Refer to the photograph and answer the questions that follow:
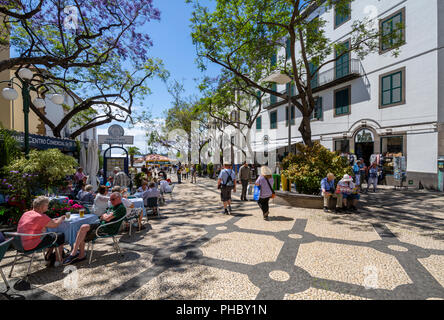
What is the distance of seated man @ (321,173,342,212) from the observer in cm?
717

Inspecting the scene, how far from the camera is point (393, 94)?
12992mm

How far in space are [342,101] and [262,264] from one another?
16199 mm

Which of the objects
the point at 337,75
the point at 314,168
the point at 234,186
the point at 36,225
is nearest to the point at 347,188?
the point at 314,168

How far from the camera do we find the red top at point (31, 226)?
3.22m

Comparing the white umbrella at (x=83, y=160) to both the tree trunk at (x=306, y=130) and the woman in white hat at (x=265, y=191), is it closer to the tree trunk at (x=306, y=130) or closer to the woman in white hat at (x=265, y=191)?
the woman in white hat at (x=265, y=191)

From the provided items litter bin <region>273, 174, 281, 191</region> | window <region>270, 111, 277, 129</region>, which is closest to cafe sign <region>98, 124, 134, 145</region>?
litter bin <region>273, 174, 281, 191</region>

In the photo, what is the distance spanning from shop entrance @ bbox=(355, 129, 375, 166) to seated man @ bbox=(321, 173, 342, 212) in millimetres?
9322

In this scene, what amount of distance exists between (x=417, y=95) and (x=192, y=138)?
2514 centimetres

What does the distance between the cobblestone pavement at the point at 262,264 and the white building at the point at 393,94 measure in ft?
25.5

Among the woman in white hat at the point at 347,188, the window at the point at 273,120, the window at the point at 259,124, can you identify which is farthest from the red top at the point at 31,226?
the window at the point at 259,124

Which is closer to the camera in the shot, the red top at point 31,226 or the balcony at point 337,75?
the red top at point 31,226

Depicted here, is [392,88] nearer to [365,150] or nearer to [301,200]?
[365,150]
